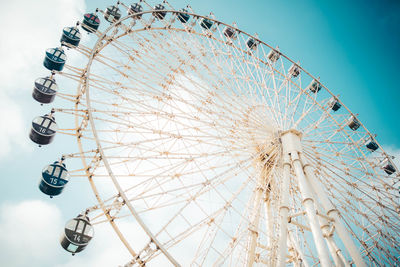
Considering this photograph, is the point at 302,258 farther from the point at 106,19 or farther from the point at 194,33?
the point at 106,19

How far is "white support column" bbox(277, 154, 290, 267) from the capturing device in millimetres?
8328

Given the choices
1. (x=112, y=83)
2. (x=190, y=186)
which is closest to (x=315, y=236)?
(x=190, y=186)

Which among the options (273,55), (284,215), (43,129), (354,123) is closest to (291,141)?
(284,215)

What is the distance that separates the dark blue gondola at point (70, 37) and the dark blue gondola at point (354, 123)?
47.2 ft

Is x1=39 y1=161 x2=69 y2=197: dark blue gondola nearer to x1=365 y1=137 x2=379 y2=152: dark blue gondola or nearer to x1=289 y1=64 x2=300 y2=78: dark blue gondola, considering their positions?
x1=289 y1=64 x2=300 y2=78: dark blue gondola

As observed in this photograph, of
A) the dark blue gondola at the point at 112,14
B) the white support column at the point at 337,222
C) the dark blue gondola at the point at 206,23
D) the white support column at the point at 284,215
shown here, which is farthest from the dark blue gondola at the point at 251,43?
the white support column at the point at 337,222

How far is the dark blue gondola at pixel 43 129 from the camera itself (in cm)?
1010

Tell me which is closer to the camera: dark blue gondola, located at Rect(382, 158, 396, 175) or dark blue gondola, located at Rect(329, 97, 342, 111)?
dark blue gondola, located at Rect(382, 158, 396, 175)

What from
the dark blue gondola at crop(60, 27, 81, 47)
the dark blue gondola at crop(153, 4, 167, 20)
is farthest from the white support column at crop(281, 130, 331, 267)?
the dark blue gondola at crop(60, 27, 81, 47)

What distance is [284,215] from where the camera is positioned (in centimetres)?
934

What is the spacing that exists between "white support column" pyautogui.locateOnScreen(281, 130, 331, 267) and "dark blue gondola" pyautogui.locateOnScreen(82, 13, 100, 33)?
9496 mm

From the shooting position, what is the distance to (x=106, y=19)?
1516 centimetres

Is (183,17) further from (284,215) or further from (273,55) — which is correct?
(284,215)

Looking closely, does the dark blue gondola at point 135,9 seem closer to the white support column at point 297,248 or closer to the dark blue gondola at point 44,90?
the dark blue gondola at point 44,90
